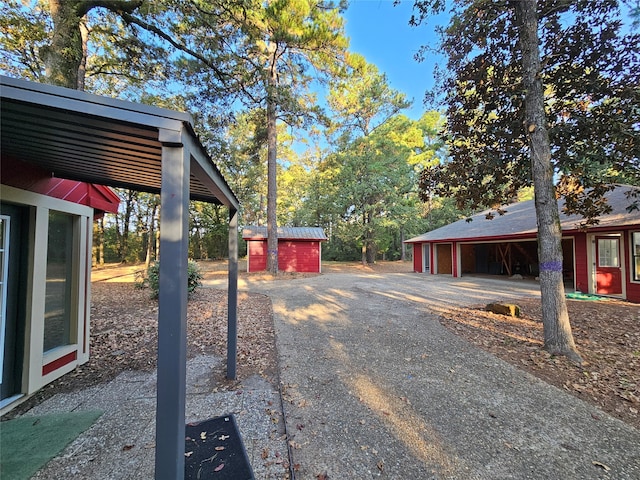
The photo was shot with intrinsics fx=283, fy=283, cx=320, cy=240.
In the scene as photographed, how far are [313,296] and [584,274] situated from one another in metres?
9.52

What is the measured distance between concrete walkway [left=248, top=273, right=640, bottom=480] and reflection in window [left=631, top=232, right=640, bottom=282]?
7.97 meters

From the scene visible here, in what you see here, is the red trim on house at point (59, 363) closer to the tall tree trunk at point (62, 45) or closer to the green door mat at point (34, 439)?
the green door mat at point (34, 439)

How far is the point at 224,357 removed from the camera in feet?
13.5

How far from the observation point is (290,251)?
59.3ft

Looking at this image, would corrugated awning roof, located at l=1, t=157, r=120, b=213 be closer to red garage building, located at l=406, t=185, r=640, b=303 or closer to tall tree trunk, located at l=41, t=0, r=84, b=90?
tall tree trunk, located at l=41, t=0, r=84, b=90

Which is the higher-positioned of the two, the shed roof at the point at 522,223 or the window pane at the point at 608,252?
the shed roof at the point at 522,223

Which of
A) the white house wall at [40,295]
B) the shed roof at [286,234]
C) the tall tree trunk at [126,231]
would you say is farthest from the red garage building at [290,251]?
the white house wall at [40,295]

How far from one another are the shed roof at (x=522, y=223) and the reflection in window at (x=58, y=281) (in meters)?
8.46

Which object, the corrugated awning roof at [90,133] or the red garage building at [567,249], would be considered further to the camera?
the red garage building at [567,249]

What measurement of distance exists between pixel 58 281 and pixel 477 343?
6.13 metres

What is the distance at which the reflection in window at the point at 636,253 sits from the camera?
841cm

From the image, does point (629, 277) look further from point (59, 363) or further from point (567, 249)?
point (59, 363)

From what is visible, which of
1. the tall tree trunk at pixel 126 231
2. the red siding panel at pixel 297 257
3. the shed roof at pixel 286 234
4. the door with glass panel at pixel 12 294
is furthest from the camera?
the tall tree trunk at pixel 126 231

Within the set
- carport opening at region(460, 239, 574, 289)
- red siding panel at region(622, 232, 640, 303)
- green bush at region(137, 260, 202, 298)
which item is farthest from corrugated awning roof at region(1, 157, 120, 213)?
carport opening at region(460, 239, 574, 289)
